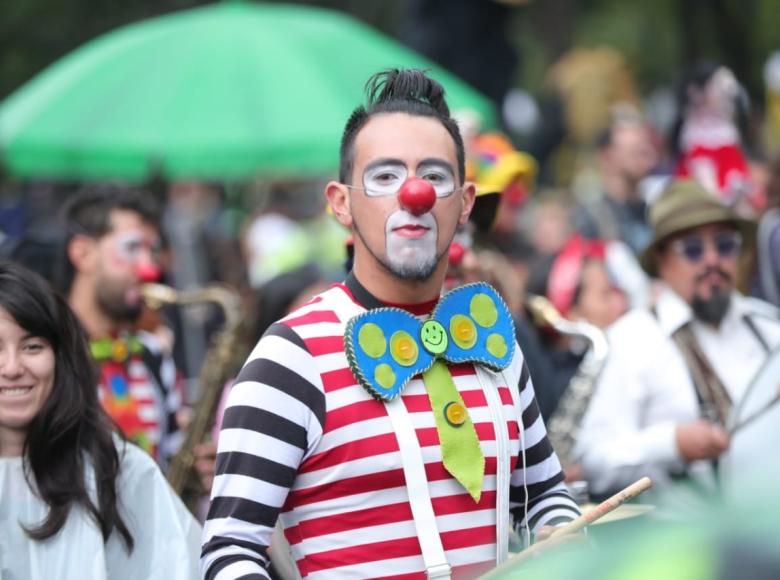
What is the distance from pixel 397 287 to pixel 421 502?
1.70ft

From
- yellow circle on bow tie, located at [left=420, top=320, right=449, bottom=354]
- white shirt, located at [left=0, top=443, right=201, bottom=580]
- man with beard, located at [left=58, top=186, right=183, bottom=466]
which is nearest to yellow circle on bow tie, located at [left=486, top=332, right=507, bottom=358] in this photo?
yellow circle on bow tie, located at [left=420, top=320, right=449, bottom=354]

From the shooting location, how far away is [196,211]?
636 inches

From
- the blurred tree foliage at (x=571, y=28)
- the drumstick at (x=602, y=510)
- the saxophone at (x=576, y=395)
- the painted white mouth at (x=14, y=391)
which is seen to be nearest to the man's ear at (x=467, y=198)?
the drumstick at (x=602, y=510)

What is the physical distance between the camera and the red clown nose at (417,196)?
3209 mm

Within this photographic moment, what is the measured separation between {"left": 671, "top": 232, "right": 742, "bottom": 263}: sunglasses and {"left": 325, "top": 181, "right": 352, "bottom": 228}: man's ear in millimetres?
2929

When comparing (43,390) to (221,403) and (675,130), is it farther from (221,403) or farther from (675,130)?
(675,130)

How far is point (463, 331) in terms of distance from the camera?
3.34 metres

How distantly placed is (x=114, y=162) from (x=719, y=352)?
5.86m

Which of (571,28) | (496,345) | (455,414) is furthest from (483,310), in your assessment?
(571,28)

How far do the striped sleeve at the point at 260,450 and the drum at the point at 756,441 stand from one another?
924 millimetres

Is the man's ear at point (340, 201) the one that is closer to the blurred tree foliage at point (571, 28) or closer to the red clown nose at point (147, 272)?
the red clown nose at point (147, 272)

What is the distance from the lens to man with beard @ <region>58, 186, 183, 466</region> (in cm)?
623

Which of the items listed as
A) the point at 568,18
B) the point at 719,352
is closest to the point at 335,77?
the point at 719,352

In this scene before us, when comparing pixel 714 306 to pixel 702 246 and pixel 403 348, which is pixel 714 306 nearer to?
pixel 702 246
